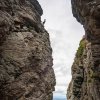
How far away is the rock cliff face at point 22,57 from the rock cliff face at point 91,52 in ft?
32.8

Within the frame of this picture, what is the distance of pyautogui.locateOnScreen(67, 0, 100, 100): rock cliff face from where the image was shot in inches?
1967

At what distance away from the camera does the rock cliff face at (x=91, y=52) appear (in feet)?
164

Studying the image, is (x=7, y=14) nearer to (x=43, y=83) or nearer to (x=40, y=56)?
(x=40, y=56)

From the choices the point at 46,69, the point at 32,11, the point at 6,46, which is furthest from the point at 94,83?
the point at 6,46

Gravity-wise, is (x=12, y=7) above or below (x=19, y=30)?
above

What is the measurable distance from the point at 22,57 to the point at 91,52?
23.6 m

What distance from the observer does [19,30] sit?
156 feet

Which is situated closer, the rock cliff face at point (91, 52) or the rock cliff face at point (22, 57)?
the rock cliff face at point (22, 57)

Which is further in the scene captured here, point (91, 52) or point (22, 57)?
point (91, 52)

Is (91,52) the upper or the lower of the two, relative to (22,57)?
upper

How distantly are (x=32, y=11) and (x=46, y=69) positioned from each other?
556 inches

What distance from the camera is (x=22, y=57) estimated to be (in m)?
43.7

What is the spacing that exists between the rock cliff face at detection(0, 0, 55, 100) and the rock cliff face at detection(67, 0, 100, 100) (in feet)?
32.8

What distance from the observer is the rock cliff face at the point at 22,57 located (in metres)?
41.2
